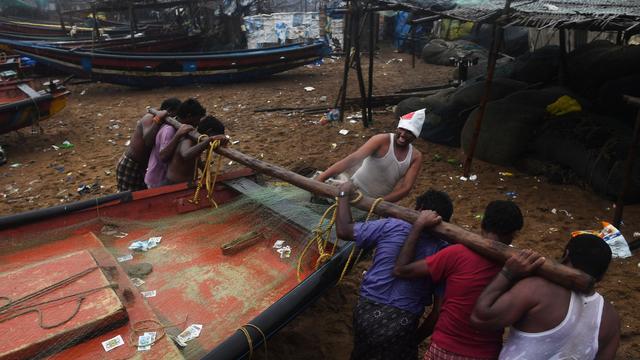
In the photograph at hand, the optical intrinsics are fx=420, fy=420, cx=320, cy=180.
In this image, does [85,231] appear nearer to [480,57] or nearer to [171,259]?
[171,259]

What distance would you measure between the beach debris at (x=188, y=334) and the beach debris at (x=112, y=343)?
33 cm

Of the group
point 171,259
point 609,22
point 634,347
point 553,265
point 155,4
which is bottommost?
point 634,347

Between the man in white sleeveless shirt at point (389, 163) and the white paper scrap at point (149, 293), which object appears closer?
the white paper scrap at point (149, 293)

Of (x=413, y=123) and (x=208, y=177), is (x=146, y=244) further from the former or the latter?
(x=413, y=123)

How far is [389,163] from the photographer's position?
349 cm

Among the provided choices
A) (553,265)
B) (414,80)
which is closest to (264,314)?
(553,265)

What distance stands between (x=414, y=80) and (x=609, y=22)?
814cm

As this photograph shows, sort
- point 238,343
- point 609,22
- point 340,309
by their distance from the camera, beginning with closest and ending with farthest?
point 238,343
point 340,309
point 609,22

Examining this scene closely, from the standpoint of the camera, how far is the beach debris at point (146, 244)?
3.40 metres

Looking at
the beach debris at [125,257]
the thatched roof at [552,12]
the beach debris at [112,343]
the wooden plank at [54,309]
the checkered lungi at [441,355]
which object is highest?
the thatched roof at [552,12]

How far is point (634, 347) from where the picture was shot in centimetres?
321

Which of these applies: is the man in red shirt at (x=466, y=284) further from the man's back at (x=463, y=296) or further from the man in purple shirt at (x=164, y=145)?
the man in purple shirt at (x=164, y=145)

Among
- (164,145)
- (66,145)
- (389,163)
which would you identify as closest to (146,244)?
(164,145)

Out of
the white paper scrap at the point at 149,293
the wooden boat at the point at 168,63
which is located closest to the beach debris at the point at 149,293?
the white paper scrap at the point at 149,293
